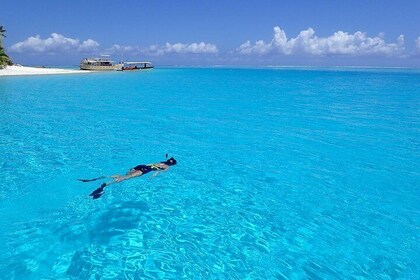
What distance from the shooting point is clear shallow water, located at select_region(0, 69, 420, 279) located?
6.71 meters

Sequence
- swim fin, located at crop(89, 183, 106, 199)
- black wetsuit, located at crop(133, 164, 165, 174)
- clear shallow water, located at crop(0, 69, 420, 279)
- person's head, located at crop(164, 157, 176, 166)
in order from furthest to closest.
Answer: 1. person's head, located at crop(164, 157, 176, 166)
2. black wetsuit, located at crop(133, 164, 165, 174)
3. swim fin, located at crop(89, 183, 106, 199)
4. clear shallow water, located at crop(0, 69, 420, 279)

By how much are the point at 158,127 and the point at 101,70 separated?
88.8m

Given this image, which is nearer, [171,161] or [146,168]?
[146,168]

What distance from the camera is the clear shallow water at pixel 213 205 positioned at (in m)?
6.71

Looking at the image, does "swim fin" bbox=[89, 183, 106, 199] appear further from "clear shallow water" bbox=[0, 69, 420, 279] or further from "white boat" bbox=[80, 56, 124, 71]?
"white boat" bbox=[80, 56, 124, 71]

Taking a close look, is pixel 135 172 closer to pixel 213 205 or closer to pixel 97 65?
pixel 213 205

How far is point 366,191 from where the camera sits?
10.5 metres

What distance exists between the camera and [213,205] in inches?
369

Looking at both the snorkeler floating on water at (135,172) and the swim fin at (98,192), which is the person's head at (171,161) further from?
the swim fin at (98,192)

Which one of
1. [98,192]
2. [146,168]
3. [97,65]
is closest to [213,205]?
[146,168]

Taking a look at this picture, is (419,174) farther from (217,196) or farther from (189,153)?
(189,153)

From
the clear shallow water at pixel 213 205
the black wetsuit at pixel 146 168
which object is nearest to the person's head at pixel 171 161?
the clear shallow water at pixel 213 205

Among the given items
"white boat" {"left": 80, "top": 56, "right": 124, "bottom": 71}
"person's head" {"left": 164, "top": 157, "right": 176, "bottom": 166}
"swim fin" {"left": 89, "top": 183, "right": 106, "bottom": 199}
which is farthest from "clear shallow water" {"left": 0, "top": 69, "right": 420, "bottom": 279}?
"white boat" {"left": 80, "top": 56, "right": 124, "bottom": 71}

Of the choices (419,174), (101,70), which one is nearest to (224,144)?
(419,174)
